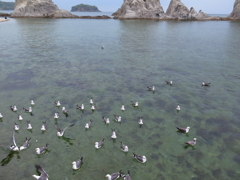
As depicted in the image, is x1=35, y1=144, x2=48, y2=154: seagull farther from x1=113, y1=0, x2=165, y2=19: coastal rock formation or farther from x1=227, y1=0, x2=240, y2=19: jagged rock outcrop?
x1=227, y1=0, x2=240, y2=19: jagged rock outcrop

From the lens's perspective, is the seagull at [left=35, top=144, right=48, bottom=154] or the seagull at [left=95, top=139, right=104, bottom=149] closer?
the seagull at [left=35, top=144, right=48, bottom=154]

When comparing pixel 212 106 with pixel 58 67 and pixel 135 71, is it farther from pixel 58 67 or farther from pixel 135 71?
pixel 58 67

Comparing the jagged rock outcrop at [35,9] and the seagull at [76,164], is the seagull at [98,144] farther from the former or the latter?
the jagged rock outcrop at [35,9]

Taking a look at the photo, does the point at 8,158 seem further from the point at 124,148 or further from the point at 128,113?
the point at 128,113

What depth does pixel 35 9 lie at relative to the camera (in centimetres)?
13900

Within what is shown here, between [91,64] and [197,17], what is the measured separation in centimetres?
13773

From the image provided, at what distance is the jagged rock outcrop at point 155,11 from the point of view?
138 meters

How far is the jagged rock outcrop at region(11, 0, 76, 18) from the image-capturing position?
138m

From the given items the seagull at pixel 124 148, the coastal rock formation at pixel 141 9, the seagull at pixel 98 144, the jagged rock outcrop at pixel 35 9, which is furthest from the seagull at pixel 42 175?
the jagged rock outcrop at pixel 35 9

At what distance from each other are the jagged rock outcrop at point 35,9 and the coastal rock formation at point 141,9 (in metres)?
50.0

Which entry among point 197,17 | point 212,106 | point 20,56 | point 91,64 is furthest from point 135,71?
point 197,17

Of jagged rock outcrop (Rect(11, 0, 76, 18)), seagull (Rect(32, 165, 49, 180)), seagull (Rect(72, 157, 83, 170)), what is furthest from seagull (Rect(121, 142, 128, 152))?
jagged rock outcrop (Rect(11, 0, 76, 18))

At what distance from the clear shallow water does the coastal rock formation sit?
366 ft

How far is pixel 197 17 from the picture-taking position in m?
145
